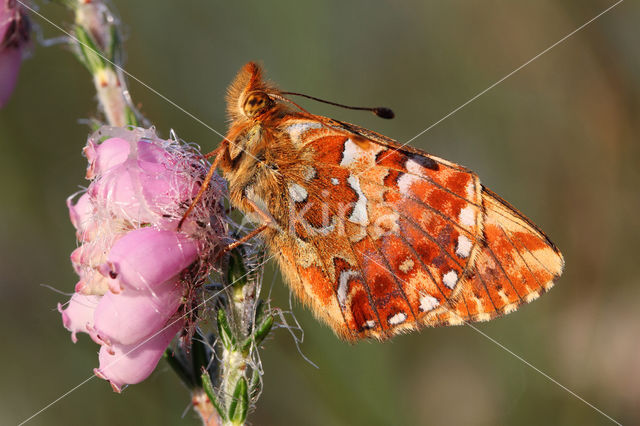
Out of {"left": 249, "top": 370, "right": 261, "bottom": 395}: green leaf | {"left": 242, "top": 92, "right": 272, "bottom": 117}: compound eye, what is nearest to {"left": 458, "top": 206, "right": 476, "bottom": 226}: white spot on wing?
{"left": 242, "top": 92, "right": 272, "bottom": 117}: compound eye

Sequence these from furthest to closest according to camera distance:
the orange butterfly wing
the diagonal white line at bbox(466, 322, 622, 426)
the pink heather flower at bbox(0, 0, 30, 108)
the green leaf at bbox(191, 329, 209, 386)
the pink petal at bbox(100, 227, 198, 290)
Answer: the diagonal white line at bbox(466, 322, 622, 426)
the pink heather flower at bbox(0, 0, 30, 108)
the orange butterfly wing
the green leaf at bbox(191, 329, 209, 386)
the pink petal at bbox(100, 227, 198, 290)

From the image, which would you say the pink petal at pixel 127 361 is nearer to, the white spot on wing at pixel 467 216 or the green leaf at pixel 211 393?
the green leaf at pixel 211 393

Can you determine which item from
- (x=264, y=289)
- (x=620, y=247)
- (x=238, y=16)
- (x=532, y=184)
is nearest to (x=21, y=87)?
(x=238, y=16)

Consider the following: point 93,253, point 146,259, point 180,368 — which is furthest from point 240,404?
point 93,253

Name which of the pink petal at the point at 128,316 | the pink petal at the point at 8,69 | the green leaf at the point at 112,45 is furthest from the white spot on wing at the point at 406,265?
the pink petal at the point at 8,69

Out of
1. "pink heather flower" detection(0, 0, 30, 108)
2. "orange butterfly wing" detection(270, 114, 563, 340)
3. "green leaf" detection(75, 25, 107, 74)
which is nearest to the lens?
"green leaf" detection(75, 25, 107, 74)

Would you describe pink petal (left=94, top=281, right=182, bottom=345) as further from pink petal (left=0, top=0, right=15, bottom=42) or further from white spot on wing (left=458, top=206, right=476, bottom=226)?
pink petal (left=0, top=0, right=15, bottom=42)
